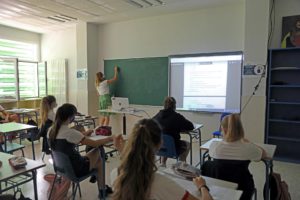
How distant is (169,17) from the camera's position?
5.27m

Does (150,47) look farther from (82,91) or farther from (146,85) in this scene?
(82,91)

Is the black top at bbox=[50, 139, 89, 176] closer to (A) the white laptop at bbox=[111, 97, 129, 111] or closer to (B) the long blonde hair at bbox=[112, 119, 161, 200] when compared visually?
(B) the long blonde hair at bbox=[112, 119, 161, 200]

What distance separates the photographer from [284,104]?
13.8ft

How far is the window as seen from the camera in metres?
6.34

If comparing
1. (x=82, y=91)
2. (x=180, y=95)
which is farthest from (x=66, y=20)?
(x=180, y=95)

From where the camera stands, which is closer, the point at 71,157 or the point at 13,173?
the point at 13,173

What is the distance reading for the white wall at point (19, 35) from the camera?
6325 millimetres

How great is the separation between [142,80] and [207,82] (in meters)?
1.62

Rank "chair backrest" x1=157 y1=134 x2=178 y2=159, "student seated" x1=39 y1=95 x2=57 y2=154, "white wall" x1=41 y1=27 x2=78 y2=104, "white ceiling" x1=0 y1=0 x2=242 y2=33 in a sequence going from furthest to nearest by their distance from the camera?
1. "white wall" x1=41 y1=27 x2=78 y2=104
2. "white ceiling" x1=0 y1=0 x2=242 y2=33
3. "student seated" x1=39 y1=95 x2=57 y2=154
4. "chair backrest" x1=157 y1=134 x2=178 y2=159

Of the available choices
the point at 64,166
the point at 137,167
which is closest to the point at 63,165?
the point at 64,166

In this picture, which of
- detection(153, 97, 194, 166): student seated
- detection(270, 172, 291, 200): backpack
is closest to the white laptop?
detection(153, 97, 194, 166): student seated

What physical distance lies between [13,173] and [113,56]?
4.74m

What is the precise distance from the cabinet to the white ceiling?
144 cm

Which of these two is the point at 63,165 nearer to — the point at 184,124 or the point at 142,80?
the point at 184,124
